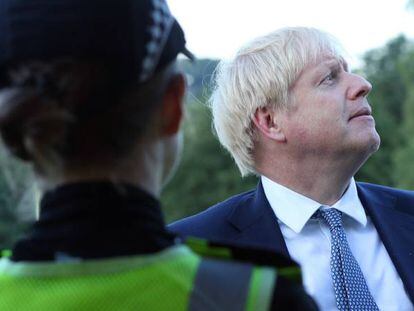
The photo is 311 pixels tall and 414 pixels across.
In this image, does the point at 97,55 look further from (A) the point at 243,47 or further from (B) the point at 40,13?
(A) the point at 243,47

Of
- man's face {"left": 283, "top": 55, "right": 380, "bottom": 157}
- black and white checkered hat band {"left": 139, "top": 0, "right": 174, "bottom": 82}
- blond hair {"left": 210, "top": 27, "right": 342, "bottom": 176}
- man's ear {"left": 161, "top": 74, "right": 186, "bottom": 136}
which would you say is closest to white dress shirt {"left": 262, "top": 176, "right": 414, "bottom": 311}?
man's face {"left": 283, "top": 55, "right": 380, "bottom": 157}

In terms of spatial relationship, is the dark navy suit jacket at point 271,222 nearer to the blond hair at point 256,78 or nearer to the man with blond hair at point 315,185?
the man with blond hair at point 315,185

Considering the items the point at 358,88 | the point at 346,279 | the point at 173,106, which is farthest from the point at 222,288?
the point at 358,88

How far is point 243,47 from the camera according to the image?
305cm

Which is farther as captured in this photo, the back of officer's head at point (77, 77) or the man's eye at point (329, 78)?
the man's eye at point (329, 78)

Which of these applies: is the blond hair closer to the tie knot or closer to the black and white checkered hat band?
the tie knot

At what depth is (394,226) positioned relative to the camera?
2.69 m

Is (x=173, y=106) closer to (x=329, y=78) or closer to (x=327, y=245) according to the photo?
(x=327, y=245)

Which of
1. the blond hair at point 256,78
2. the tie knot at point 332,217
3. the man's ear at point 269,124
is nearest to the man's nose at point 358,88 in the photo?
the blond hair at point 256,78

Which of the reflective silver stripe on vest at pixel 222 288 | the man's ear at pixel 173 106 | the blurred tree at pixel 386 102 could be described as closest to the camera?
the reflective silver stripe on vest at pixel 222 288

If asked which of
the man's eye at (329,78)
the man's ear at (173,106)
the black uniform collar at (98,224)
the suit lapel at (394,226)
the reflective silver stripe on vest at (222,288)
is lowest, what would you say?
the suit lapel at (394,226)

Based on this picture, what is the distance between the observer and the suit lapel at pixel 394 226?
2.54 metres

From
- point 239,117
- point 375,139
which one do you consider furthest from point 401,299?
point 239,117

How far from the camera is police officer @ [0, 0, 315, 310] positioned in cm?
113
